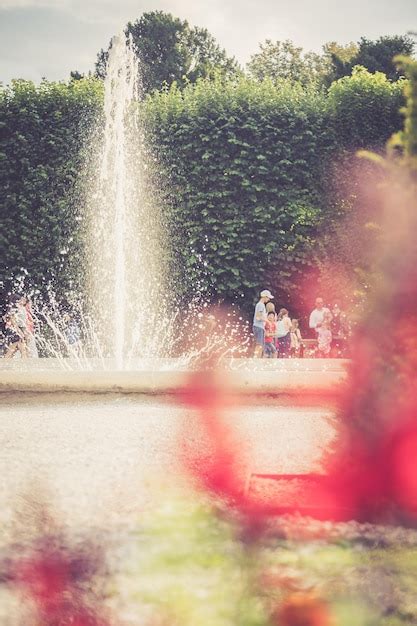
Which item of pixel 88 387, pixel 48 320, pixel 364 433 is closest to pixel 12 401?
pixel 88 387

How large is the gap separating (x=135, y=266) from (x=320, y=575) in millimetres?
14929

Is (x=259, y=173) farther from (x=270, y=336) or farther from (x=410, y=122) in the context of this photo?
(x=410, y=122)

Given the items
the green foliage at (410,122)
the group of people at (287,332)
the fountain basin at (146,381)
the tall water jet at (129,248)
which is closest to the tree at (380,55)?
the tall water jet at (129,248)

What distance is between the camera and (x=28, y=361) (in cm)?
1240

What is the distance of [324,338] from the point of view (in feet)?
52.4

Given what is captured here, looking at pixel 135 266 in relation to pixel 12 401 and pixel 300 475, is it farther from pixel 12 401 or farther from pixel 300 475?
pixel 300 475

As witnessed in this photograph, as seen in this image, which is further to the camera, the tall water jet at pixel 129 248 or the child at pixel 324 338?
the tall water jet at pixel 129 248

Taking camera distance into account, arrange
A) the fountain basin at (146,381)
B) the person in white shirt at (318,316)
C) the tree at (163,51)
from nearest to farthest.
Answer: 1. the fountain basin at (146,381)
2. the person in white shirt at (318,316)
3. the tree at (163,51)

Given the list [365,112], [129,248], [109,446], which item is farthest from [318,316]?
[109,446]

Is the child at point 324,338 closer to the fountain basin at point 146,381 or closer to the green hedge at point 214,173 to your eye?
the green hedge at point 214,173

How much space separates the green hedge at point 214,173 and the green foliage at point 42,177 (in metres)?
0.03

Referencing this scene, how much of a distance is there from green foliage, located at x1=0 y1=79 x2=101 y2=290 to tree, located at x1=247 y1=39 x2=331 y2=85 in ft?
72.7

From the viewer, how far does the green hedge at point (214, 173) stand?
17.9 meters

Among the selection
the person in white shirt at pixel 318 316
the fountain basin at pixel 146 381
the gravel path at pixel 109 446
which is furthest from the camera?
the person in white shirt at pixel 318 316
